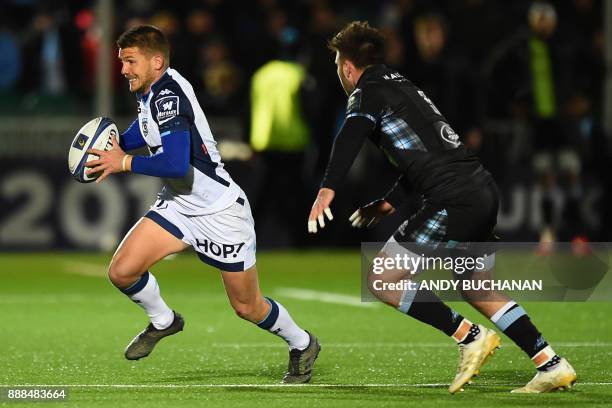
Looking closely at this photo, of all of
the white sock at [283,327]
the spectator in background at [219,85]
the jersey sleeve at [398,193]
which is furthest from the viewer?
the spectator in background at [219,85]

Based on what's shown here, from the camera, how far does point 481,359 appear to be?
23.3 feet

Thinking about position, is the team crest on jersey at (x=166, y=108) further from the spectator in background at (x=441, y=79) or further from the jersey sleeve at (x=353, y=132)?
the spectator in background at (x=441, y=79)

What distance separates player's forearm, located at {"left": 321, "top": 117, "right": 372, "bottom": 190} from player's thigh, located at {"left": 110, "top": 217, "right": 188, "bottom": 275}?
3.66 ft

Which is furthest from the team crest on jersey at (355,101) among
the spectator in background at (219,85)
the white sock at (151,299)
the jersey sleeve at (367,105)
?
the spectator in background at (219,85)

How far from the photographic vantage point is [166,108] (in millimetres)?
7449

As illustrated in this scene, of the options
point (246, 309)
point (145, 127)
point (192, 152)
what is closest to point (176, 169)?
point (192, 152)

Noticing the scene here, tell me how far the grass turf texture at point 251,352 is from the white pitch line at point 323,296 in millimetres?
97

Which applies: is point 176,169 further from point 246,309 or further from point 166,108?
point 246,309

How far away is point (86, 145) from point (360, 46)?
164cm

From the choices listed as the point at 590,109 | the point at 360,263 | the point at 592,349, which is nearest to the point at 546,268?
the point at 360,263

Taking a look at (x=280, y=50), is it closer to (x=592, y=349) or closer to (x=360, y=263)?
(x=360, y=263)

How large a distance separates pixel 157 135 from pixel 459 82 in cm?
813

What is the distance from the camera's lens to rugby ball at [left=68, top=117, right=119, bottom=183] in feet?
25.3

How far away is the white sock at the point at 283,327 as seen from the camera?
7750mm
